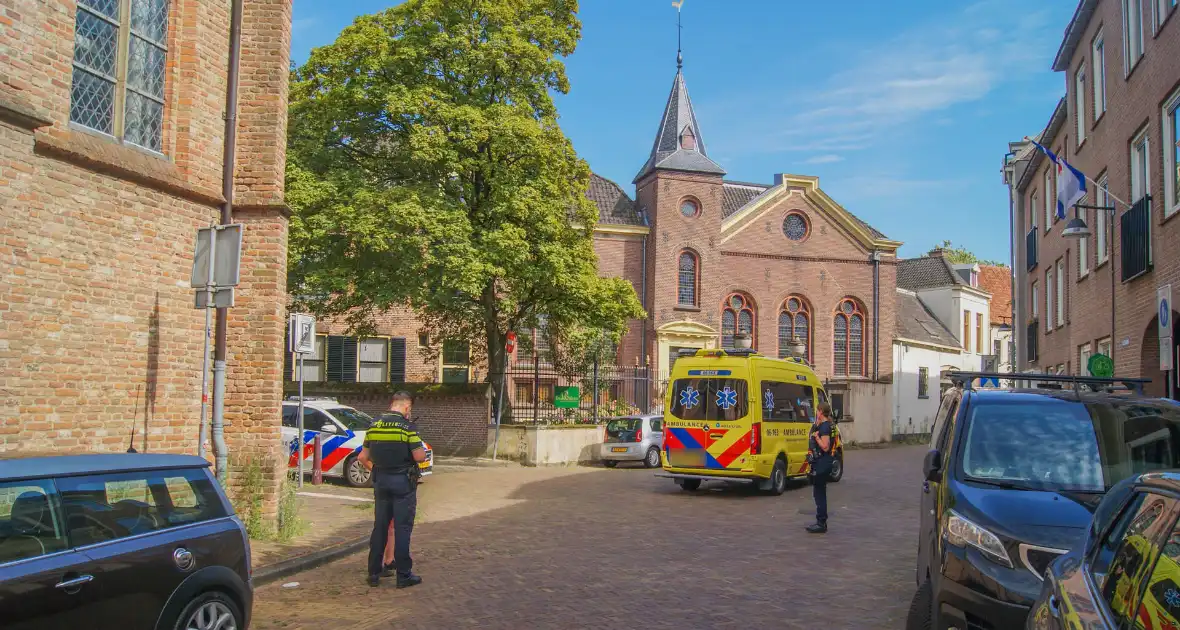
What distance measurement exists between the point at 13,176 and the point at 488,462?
18.4m

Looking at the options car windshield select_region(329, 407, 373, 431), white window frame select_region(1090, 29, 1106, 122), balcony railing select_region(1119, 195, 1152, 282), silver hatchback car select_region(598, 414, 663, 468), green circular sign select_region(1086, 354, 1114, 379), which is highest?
white window frame select_region(1090, 29, 1106, 122)

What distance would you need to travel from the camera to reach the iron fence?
27.6 m

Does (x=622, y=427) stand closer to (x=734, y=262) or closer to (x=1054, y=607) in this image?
(x=734, y=262)

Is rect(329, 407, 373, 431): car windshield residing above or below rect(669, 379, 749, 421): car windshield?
below

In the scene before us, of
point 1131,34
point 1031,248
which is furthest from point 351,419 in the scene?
point 1031,248

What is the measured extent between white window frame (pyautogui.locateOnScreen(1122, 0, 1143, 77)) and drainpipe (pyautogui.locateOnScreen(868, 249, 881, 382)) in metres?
29.6

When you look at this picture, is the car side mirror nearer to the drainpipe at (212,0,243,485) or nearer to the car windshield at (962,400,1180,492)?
the car windshield at (962,400,1180,492)

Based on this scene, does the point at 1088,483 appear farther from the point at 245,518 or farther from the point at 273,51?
the point at 273,51

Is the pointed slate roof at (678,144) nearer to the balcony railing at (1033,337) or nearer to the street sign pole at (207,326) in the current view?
the balcony railing at (1033,337)

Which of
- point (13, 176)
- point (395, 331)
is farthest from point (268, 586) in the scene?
point (395, 331)

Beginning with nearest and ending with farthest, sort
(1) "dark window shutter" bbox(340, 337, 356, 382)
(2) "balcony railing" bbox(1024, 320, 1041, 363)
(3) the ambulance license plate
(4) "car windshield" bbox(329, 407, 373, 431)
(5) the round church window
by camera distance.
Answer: (3) the ambulance license plate, (4) "car windshield" bbox(329, 407, 373, 431), (2) "balcony railing" bbox(1024, 320, 1041, 363), (1) "dark window shutter" bbox(340, 337, 356, 382), (5) the round church window

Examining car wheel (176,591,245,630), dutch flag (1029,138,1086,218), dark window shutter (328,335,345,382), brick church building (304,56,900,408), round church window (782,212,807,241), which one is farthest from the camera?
round church window (782,212,807,241)

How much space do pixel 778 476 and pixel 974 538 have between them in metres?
13.4

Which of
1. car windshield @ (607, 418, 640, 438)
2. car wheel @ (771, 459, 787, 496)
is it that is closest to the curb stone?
car wheel @ (771, 459, 787, 496)
